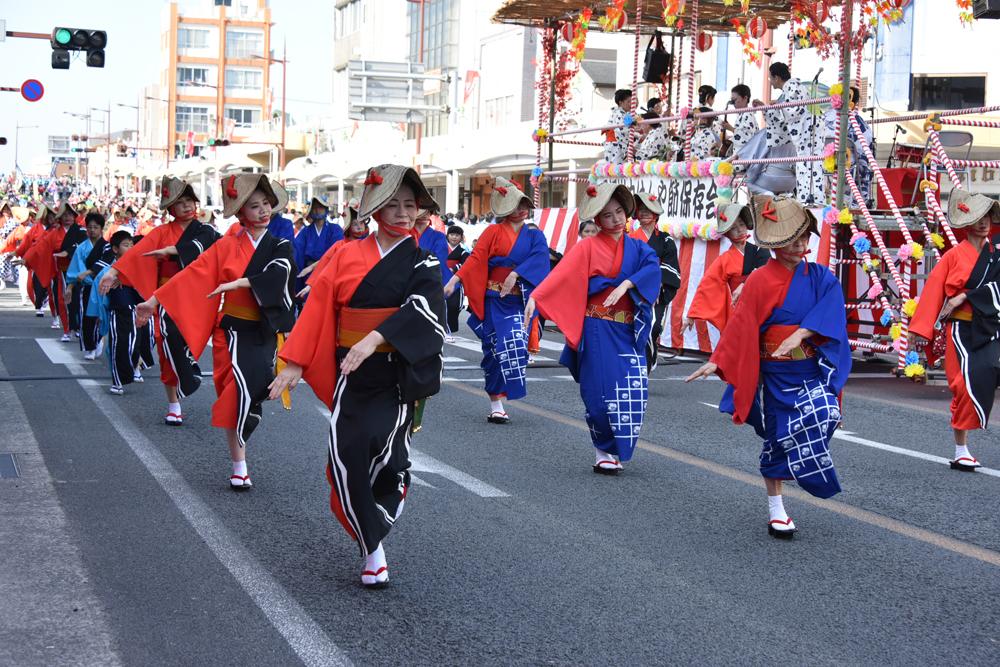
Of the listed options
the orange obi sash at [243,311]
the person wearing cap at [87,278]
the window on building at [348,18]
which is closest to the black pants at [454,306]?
the person wearing cap at [87,278]

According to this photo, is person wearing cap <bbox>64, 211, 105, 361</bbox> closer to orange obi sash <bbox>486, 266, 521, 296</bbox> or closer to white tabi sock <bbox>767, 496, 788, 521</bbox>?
orange obi sash <bbox>486, 266, 521, 296</bbox>

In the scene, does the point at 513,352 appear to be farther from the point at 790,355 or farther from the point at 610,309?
the point at 790,355

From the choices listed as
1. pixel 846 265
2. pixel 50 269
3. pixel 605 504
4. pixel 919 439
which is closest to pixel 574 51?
pixel 846 265

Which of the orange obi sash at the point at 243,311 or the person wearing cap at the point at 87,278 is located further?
the person wearing cap at the point at 87,278

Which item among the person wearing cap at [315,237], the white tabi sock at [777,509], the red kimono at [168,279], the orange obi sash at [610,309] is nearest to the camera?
the white tabi sock at [777,509]

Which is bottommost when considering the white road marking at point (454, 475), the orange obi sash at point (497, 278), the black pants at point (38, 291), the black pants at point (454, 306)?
the white road marking at point (454, 475)

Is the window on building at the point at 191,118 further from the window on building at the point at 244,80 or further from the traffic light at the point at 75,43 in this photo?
the traffic light at the point at 75,43

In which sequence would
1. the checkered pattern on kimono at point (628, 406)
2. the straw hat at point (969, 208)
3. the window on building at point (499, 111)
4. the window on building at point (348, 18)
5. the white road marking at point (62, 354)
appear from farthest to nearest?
1. the window on building at point (348, 18)
2. the window on building at point (499, 111)
3. the white road marking at point (62, 354)
4. the straw hat at point (969, 208)
5. the checkered pattern on kimono at point (628, 406)

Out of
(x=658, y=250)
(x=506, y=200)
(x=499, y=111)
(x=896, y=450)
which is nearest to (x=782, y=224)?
(x=896, y=450)

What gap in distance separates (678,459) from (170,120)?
11162cm

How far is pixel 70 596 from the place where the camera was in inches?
198

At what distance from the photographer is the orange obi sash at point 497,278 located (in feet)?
34.7

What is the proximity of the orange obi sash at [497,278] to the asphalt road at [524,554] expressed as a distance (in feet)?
4.18

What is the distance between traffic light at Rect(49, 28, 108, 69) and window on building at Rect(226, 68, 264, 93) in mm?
97082
